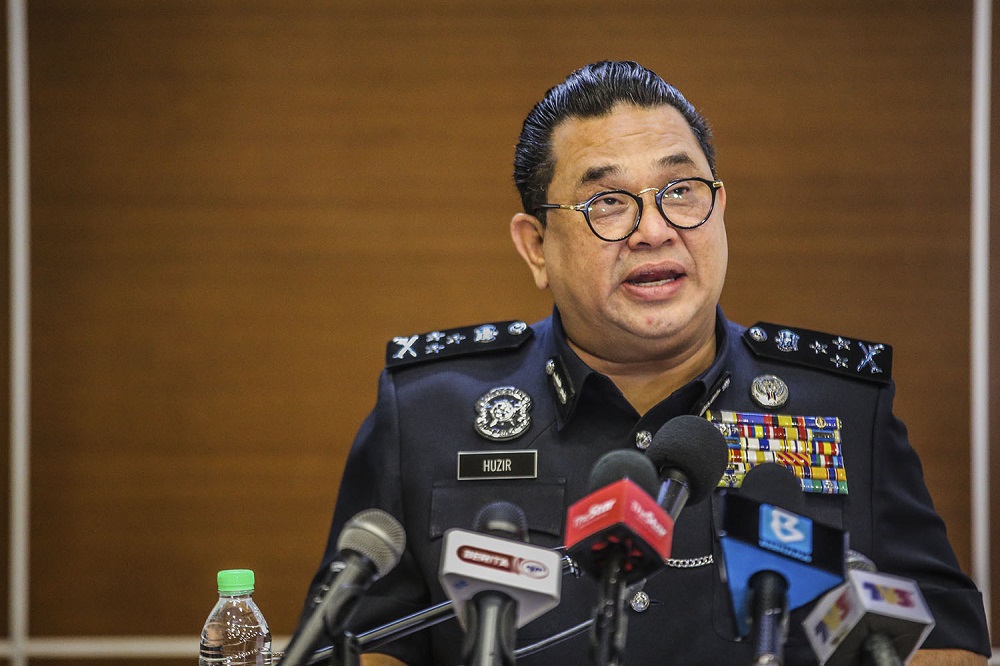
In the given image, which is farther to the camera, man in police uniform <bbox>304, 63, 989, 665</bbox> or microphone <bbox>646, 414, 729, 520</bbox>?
man in police uniform <bbox>304, 63, 989, 665</bbox>

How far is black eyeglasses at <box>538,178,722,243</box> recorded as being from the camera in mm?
1685

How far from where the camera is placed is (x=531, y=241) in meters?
1.92

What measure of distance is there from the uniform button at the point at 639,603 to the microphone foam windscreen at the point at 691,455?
22.2 inches

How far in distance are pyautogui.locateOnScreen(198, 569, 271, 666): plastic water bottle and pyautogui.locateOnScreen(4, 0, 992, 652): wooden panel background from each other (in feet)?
2.45

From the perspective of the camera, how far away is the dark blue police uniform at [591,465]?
162 centimetres

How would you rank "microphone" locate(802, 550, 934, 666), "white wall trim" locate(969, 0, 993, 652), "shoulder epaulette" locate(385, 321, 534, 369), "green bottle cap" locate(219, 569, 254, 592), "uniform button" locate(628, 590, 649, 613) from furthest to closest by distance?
"white wall trim" locate(969, 0, 993, 652) < "shoulder epaulette" locate(385, 321, 534, 369) < "uniform button" locate(628, 590, 649, 613) < "green bottle cap" locate(219, 569, 254, 592) < "microphone" locate(802, 550, 934, 666)

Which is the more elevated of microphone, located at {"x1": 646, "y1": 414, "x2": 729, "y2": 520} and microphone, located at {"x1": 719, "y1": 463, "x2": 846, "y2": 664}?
microphone, located at {"x1": 646, "y1": 414, "x2": 729, "y2": 520}

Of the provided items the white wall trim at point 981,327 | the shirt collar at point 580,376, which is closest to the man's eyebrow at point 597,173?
the shirt collar at point 580,376

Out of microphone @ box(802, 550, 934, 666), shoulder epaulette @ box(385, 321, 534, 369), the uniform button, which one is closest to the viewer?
microphone @ box(802, 550, 934, 666)

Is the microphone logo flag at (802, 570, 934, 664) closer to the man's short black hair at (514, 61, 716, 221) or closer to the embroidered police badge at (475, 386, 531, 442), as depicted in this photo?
the embroidered police badge at (475, 386, 531, 442)

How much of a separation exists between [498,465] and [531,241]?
0.42m

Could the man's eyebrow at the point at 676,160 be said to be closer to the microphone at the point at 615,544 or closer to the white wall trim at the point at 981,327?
Result: the microphone at the point at 615,544

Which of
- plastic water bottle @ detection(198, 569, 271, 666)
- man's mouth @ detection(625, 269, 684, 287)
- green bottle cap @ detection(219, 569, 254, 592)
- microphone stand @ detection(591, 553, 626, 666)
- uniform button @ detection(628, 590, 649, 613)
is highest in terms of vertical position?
man's mouth @ detection(625, 269, 684, 287)

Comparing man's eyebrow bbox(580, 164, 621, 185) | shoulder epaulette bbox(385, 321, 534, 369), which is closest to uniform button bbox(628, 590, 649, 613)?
shoulder epaulette bbox(385, 321, 534, 369)
